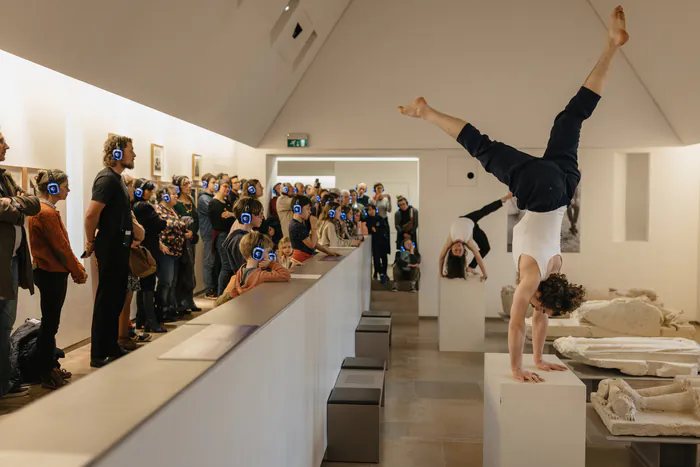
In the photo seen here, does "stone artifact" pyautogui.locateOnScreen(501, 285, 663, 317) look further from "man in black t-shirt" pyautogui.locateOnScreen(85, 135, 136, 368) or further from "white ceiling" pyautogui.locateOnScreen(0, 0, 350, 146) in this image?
"man in black t-shirt" pyautogui.locateOnScreen(85, 135, 136, 368)

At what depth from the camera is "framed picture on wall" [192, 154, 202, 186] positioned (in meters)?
11.2

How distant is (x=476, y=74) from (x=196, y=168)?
16.5 ft

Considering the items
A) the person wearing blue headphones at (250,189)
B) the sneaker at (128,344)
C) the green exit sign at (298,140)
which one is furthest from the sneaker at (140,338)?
the green exit sign at (298,140)

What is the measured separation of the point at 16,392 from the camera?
4.96 m

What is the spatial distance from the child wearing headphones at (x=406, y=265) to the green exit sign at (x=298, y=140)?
284cm

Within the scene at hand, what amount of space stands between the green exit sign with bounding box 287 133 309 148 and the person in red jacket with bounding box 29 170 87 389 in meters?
5.98

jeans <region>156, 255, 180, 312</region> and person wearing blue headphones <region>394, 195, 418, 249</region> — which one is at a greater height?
person wearing blue headphones <region>394, 195, 418, 249</region>

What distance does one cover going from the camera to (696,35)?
26.4ft

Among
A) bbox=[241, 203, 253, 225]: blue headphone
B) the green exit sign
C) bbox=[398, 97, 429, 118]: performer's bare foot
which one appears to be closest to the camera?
bbox=[398, 97, 429, 118]: performer's bare foot

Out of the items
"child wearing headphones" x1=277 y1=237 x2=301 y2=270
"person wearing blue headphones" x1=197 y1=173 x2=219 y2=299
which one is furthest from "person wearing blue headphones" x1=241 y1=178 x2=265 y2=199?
"child wearing headphones" x1=277 y1=237 x2=301 y2=270

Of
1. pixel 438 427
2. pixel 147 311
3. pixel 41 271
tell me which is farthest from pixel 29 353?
pixel 438 427

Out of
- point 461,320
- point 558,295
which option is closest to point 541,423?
point 558,295

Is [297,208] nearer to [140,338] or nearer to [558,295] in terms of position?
[140,338]

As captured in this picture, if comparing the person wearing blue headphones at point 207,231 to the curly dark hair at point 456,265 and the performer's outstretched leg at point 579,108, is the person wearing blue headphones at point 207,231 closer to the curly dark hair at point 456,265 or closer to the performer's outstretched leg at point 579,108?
the curly dark hair at point 456,265
